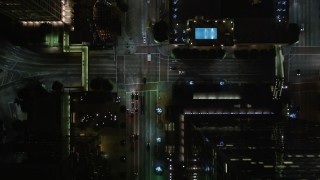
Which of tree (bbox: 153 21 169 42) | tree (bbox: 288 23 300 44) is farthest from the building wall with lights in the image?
tree (bbox: 288 23 300 44)

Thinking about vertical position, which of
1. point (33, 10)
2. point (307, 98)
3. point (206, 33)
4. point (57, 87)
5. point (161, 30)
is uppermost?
point (33, 10)

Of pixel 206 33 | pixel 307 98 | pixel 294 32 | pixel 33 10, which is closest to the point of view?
pixel 33 10

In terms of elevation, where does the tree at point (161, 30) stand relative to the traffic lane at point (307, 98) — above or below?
above

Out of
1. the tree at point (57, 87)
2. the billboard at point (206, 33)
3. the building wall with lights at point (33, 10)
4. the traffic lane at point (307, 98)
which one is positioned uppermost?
the building wall with lights at point (33, 10)

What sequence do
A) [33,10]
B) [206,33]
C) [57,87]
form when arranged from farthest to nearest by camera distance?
[57,87], [206,33], [33,10]

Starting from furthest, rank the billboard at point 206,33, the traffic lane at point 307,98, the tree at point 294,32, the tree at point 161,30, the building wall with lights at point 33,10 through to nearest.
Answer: the traffic lane at point 307,98 → the tree at point 294,32 → the tree at point 161,30 → the billboard at point 206,33 → the building wall with lights at point 33,10

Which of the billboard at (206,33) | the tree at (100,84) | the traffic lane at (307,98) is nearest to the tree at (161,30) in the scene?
the billboard at (206,33)

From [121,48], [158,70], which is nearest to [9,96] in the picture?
[121,48]

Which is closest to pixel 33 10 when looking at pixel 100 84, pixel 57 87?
pixel 57 87

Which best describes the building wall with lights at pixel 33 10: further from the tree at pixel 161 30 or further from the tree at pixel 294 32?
the tree at pixel 294 32

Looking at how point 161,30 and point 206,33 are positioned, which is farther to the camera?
point 161,30

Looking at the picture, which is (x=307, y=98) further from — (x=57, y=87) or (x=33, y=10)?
(x=33, y=10)

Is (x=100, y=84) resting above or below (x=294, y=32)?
below
